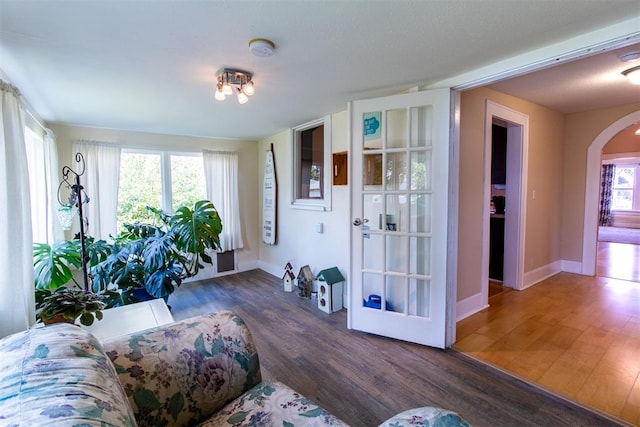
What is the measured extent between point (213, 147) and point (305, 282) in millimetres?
2553

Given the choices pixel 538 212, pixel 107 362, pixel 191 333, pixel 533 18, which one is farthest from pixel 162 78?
pixel 538 212

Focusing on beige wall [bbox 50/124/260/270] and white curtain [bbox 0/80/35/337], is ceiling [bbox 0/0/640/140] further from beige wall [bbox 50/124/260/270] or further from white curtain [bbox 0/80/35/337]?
beige wall [bbox 50/124/260/270]

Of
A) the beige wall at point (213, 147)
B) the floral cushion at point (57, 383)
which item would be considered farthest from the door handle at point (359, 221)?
the beige wall at point (213, 147)

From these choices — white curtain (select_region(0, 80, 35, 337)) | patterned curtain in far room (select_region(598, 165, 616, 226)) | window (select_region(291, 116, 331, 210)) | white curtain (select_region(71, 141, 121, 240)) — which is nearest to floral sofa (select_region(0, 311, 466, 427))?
white curtain (select_region(0, 80, 35, 337))

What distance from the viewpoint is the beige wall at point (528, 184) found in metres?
2.90

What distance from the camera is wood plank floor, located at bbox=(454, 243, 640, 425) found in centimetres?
194

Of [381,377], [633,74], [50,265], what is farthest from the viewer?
[633,74]

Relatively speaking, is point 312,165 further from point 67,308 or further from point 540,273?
point 540,273

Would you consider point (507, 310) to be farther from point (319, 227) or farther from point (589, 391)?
point (319, 227)

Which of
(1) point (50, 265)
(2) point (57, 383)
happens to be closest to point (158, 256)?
(1) point (50, 265)

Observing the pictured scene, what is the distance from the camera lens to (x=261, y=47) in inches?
67.3

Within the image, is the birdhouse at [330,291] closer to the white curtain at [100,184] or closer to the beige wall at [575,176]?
the white curtain at [100,184]

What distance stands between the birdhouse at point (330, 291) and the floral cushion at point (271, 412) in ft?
6.38

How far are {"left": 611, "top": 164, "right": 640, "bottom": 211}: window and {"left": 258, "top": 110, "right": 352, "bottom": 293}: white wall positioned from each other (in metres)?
10.8
